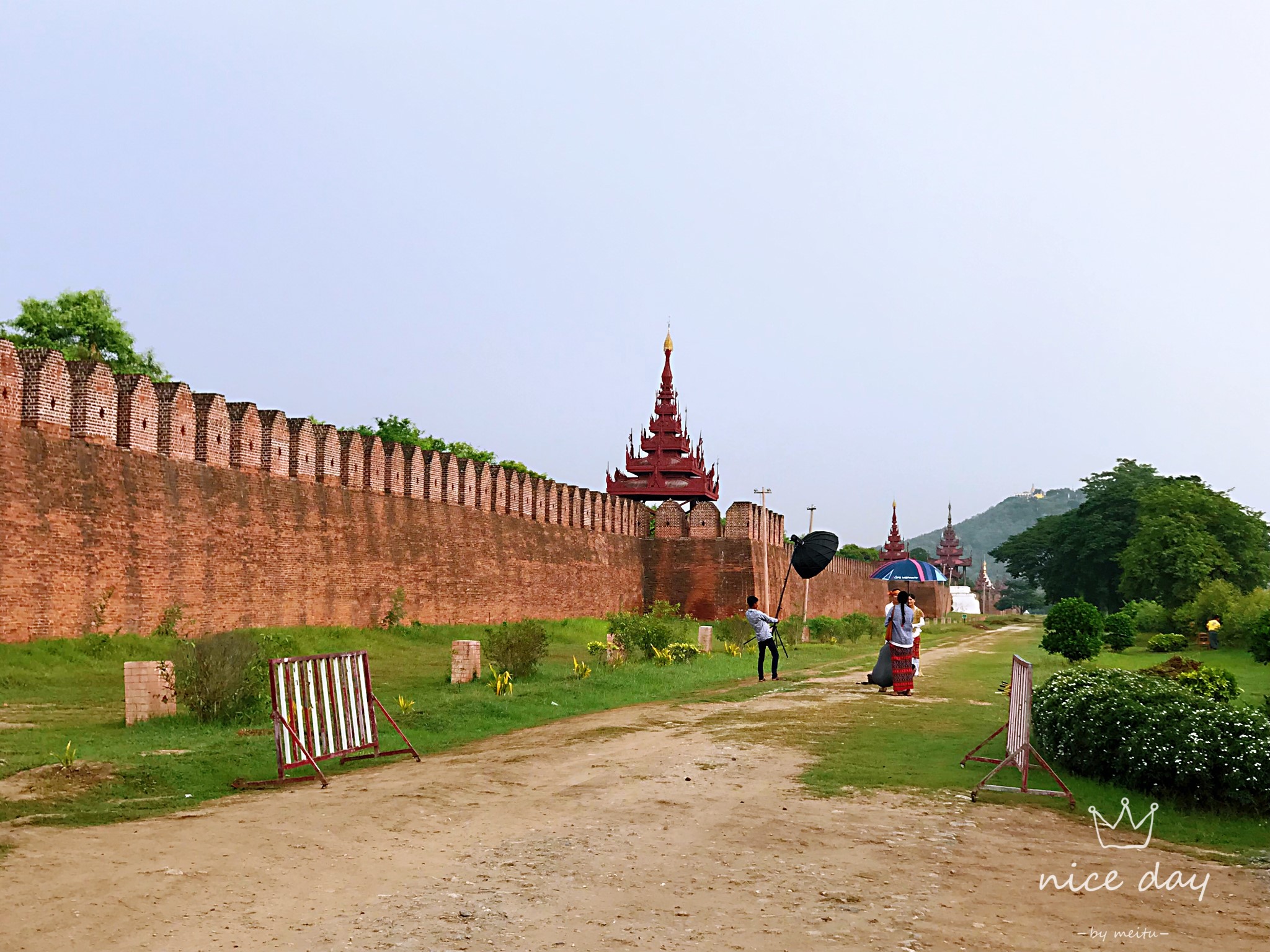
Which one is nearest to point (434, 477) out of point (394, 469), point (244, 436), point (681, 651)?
point (394, 469)

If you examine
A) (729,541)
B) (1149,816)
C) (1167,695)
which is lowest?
(1149,816)

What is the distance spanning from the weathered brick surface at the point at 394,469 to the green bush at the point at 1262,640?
15.2m

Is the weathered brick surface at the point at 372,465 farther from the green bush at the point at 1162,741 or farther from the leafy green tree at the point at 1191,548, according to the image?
the leafy green tree at the point at 1191,548

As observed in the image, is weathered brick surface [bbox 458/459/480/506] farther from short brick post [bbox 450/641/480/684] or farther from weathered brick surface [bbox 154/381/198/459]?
short brick post [bbox 450/641/480/684]

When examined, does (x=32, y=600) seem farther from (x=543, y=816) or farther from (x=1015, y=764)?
(x=1015, y=764)

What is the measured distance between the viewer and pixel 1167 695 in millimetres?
7625

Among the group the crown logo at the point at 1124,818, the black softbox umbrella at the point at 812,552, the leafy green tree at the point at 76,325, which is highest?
the leafy green tree at the point at 76,325

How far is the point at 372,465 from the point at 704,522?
13811mm

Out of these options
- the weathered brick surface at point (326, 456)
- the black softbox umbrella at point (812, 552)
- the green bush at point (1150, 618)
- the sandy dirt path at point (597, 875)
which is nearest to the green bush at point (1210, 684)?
the sandy dirt path at point (597, 875)

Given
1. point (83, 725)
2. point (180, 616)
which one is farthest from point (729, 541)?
Answer: point (83, 725)

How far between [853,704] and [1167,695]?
4.65 m

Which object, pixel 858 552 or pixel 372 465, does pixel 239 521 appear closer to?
pixel 372 465

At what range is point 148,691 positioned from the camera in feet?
30.7

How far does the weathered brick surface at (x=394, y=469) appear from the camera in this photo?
21.3 meters
